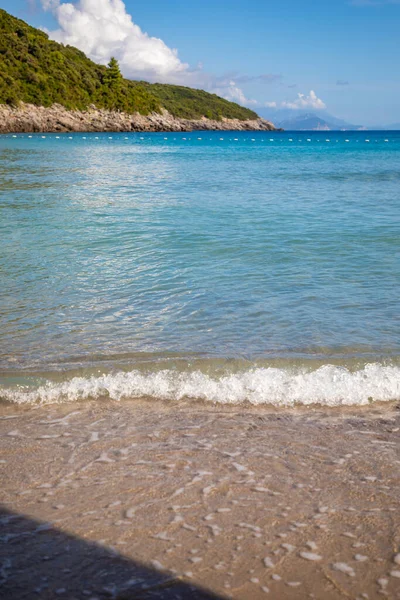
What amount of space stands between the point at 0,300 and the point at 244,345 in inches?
155

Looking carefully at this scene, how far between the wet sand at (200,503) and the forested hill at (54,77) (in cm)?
10062

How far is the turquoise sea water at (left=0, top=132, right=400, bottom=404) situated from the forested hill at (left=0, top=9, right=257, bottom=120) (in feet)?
298

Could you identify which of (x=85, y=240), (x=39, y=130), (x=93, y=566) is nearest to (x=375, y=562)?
(x=93, y=566)

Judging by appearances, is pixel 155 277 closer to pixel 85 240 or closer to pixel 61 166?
pixel 85 240

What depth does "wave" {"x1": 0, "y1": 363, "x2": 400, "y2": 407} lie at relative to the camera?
16.5 feet

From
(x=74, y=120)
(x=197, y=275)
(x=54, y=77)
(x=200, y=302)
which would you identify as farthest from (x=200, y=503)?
(x=54, y=77)

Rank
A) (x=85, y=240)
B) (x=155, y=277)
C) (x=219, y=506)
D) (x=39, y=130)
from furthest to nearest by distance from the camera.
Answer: (x=39, y=130), (x=85, y=240), (x=155, y=277), (x=219, y=506)

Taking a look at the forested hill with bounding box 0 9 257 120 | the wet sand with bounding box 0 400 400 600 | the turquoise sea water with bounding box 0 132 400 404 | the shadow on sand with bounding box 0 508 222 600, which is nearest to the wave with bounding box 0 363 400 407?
the turquoise sea water with bounding box 0 132 400 404

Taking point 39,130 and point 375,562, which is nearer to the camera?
point 375,562


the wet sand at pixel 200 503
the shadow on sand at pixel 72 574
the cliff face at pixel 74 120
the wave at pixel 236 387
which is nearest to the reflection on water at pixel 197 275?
the wave at pixel 236 387

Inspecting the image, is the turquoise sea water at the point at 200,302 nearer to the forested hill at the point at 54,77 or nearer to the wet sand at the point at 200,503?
the wet sand at the point at 200,503

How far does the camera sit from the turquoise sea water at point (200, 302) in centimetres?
533

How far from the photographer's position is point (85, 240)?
12.6 metres

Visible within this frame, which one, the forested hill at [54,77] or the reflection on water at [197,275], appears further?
the forested hill at [54,77]
